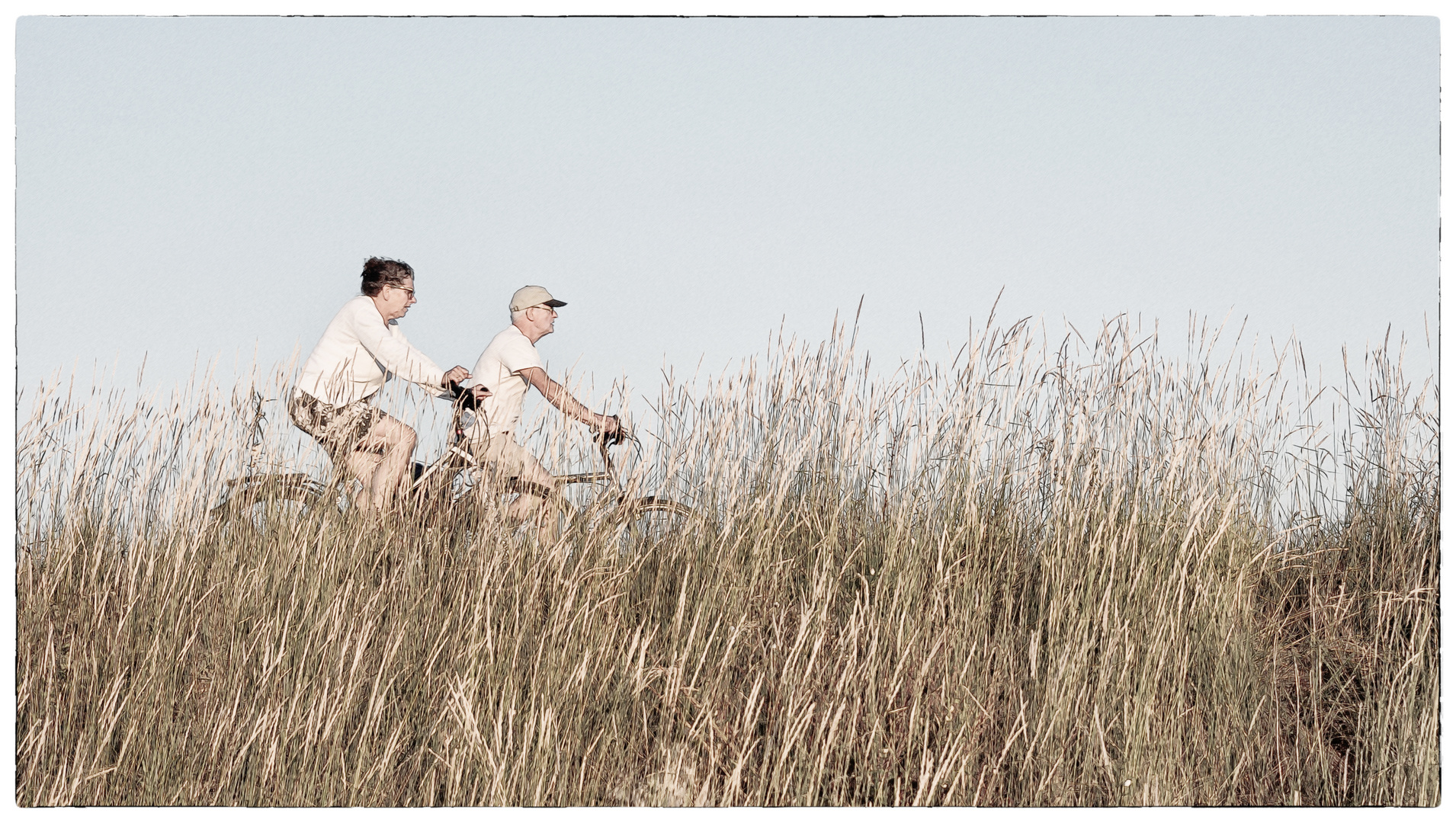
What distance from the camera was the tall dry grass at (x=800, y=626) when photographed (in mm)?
2191

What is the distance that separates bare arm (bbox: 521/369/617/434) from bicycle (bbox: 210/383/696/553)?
32 millimetres

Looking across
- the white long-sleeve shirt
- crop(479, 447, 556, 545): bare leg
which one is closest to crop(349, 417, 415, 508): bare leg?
the white long-sleeve shirt

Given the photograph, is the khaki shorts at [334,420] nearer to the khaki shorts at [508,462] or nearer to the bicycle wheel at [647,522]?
the khaki shorts at [508,462]

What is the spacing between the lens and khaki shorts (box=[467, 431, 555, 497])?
304 cm

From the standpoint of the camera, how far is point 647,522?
9.79ft

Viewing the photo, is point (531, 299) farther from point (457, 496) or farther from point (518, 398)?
point (457, 496)

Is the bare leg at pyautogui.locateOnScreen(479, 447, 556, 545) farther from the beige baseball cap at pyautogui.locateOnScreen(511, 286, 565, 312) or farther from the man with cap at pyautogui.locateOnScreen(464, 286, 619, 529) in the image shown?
the beige baseball cap at pyautogui.locateOnScreen(511, 286, 565, 312)

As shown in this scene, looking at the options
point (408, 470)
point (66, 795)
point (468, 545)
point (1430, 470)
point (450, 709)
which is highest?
point (1430, 470)

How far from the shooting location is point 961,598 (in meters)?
2.68

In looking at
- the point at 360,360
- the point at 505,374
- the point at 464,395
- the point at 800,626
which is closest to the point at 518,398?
the point at 505,374

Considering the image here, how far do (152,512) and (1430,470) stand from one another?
3587 mm

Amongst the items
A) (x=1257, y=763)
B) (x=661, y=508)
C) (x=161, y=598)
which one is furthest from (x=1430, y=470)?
(x=161, y=598)

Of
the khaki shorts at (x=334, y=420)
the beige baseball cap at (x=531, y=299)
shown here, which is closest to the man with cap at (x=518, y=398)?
the beige baseball cap at (x=531, y=299)

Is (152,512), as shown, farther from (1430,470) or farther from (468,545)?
(1430,470)
